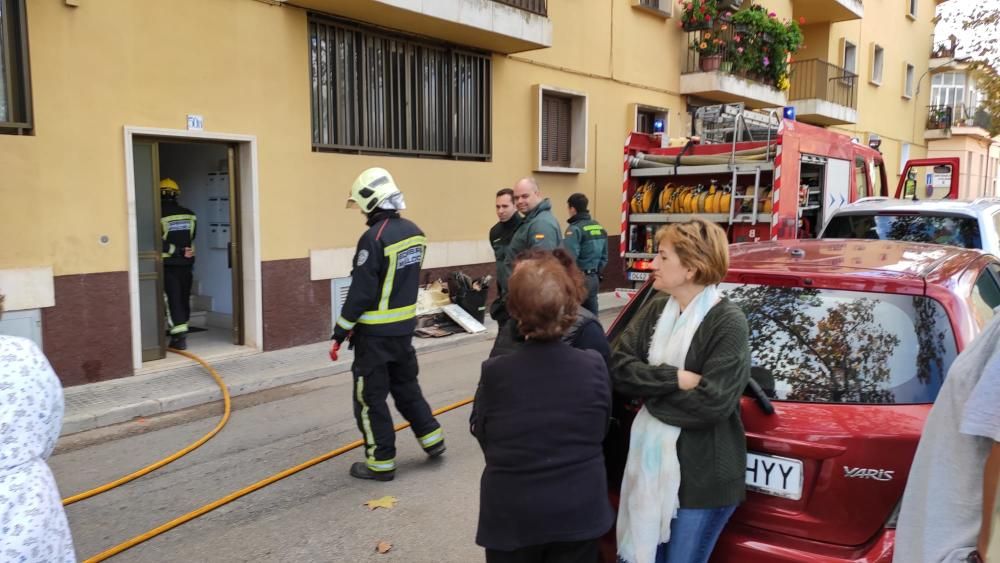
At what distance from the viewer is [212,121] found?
7.56 meters

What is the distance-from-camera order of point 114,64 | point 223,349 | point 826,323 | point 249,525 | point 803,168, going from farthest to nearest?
1. point 803,168
2. point 223,349
3. point 114,64
4. point 249,525
5. point 826,323

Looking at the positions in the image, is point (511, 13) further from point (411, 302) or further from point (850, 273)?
point (850, 273)

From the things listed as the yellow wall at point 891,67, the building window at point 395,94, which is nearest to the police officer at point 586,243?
the building window at point 395,94

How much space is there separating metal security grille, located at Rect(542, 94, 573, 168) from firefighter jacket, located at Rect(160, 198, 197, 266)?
19.6ft

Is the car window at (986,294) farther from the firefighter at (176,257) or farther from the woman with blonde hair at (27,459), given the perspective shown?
the firefighter at (176,257)

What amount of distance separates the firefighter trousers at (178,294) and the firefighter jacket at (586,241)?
4.38 metres

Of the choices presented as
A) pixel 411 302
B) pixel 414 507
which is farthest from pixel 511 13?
pixel 414 507

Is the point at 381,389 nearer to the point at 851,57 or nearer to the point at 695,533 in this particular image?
the point at 695,533

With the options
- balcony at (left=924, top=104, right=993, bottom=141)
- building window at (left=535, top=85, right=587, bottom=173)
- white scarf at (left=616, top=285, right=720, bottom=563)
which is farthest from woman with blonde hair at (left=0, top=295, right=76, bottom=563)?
balcony at (left=924, top=104, right=993, bottom=141)

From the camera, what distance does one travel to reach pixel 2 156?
6.11 metres

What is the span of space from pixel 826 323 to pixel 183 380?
6.09m

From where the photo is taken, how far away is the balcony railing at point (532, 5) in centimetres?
1009

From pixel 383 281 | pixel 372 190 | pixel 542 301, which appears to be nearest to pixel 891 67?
pixel 372 190

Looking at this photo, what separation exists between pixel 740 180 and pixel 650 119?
6.12 m
